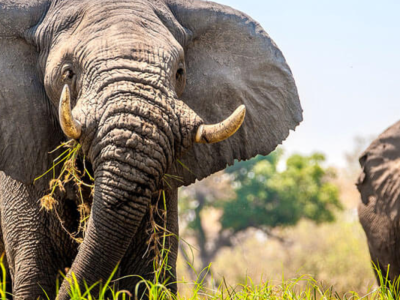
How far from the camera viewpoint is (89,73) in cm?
403

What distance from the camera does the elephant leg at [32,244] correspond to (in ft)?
15.2

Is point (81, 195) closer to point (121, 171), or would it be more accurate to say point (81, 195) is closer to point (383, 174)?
point (121, 171)

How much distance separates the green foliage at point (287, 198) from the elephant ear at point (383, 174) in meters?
23.9

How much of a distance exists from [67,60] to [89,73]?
0.23m

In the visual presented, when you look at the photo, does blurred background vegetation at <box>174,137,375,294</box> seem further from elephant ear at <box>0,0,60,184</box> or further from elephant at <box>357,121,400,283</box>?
elephant ear at <box>0,0,60,184</box>

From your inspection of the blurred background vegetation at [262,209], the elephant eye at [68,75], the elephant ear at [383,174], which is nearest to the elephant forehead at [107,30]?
the elephant eye at [68,75]

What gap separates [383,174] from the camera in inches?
290

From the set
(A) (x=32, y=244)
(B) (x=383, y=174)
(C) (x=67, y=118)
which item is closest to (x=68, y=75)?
(C) (x=67, y=118)

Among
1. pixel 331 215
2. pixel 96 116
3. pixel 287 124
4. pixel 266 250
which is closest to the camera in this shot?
pixel 96 116

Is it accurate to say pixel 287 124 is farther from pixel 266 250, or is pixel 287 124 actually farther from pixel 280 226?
pixel 280 226

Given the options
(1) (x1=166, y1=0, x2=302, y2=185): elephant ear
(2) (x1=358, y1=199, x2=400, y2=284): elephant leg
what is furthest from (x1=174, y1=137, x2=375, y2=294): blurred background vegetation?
(1) (x1=166, y1=0, x2=302, y2=185): elephant ear

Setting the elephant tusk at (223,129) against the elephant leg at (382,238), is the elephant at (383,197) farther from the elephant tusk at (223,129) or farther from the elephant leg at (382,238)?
the elephant tusk at (223,129)

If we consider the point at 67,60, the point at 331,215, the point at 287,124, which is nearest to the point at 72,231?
the point at 67,60

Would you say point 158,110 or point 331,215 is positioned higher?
point 158,110
